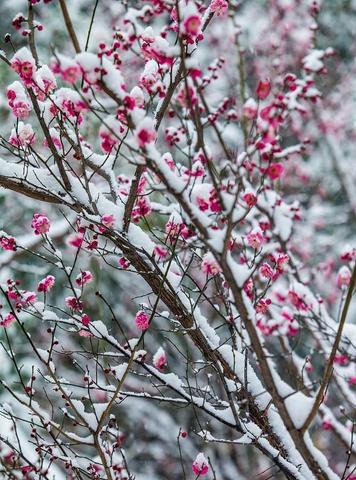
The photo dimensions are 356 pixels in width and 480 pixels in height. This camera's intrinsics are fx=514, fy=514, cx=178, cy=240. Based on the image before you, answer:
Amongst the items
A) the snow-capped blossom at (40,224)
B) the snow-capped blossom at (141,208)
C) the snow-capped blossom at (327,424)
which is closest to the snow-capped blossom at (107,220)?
the snow-capped blossom at (141,208)

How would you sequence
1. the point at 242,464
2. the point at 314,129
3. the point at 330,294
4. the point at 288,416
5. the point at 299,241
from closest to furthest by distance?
the point at 288,416
the point at 242,464
the point at 330,294
the point at 299,241
the point at 314,129

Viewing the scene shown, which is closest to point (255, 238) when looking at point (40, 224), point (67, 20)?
point (40, 224)

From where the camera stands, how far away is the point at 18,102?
2424 millimetres

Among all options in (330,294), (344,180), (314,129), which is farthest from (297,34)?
(330,294)

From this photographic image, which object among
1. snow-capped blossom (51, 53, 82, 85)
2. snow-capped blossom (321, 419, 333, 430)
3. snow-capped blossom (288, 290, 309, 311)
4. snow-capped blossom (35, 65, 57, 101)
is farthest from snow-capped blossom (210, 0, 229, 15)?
snow-capped blossom (321, 419, 333, 430)

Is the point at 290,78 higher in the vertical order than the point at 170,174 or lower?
higher

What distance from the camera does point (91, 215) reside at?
236 centimetres

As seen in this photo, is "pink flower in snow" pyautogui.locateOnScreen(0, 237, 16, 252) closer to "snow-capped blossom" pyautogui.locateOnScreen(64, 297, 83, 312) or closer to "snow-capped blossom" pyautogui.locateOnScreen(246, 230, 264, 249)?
"snow-capped blossom" pyautogui.locateOnScreen(64, 297, 83, 312)

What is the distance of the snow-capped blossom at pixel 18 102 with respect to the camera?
2.42m

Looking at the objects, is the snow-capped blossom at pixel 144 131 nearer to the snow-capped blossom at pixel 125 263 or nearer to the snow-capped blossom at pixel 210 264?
the snow-capped blossom at pixel 210 264

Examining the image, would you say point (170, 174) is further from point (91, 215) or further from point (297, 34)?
point (297, 34)

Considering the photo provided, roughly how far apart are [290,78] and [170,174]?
1.51 metres

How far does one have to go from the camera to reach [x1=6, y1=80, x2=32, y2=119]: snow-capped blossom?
95.1 inches

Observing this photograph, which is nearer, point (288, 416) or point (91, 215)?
point (288, 416)
